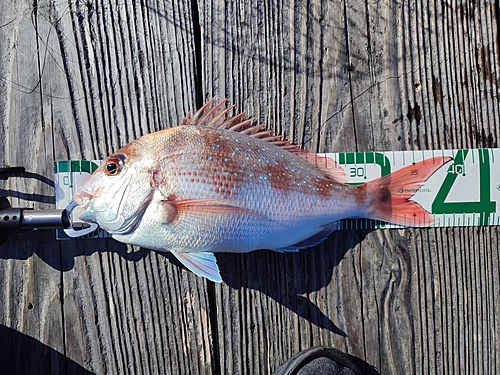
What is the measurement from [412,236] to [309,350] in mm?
720

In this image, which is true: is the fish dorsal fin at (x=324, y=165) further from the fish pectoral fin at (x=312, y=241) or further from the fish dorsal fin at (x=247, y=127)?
the fish pectoral fin at (x=312, y=241)

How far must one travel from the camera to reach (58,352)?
1842 mm

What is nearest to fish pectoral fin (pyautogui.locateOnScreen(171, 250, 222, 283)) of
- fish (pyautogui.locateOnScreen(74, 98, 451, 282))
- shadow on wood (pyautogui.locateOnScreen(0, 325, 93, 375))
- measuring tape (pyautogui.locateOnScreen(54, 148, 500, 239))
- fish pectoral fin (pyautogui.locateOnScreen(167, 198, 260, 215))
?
fish (pyautogui.locateOnScreen(74, 98, 451, 282))

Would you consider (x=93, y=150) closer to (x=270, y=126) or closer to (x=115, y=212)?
(x=115, y=212)

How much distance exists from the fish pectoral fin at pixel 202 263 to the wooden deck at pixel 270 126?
0.25 meters

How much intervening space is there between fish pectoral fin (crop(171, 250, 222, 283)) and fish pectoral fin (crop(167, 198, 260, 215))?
0.19 m

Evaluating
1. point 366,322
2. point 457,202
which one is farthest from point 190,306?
point 457,202

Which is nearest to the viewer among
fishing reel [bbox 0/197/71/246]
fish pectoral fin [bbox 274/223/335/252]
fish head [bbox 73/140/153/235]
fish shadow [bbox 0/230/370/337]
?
fish head [bbox 73/140/153/235]

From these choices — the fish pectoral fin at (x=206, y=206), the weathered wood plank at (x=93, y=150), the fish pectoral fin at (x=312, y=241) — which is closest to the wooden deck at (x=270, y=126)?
the weathered wood plank at (x=93, y=150)

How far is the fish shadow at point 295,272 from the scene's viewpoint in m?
1.85

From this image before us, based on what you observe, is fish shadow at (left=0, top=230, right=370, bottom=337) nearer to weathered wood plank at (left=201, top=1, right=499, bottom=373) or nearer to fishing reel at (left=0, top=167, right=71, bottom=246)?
weathered wood plank at (left=201, top=1, right=499, bottom=373)

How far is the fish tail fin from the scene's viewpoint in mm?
1695

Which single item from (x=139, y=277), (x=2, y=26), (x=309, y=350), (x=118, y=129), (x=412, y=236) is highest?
(x=2, y=26)

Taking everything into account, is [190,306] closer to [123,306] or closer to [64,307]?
[123,306]
